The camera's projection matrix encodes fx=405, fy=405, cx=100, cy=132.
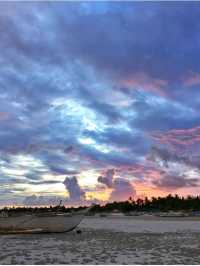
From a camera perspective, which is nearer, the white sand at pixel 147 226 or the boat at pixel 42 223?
the boat at pixel 42 223

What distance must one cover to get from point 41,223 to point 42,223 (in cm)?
20

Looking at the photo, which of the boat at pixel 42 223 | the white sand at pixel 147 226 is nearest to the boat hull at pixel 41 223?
the boat at pixel 42 223

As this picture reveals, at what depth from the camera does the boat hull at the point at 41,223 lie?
171 feet

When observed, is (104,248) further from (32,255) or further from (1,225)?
(1,225)

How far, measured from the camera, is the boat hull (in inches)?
2056

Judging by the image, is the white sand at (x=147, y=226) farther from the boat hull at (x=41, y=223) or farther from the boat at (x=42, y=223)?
the boat hull at (x=41, y=223)

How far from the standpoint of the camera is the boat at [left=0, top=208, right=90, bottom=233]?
2055 inches

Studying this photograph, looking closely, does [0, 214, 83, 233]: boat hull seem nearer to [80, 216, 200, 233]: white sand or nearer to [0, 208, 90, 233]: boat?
[0, 208, 90, 233]: boat

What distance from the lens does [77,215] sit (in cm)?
5522

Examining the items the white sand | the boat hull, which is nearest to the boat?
the boat hull

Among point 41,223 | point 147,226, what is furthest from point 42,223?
point 147,226

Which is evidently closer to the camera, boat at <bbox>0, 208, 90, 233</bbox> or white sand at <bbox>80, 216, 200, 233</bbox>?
boat at <bbox>0, 208, 90, 233</bbox>

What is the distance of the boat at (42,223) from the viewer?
171 ft

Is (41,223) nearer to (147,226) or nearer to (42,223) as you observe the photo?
(42,223)
